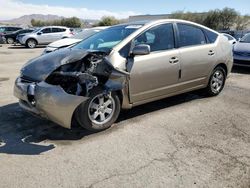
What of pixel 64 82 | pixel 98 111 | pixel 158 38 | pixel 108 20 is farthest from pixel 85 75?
pixel 108 20

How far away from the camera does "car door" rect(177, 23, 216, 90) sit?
19.3ft

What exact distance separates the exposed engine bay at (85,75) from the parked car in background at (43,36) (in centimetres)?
1971

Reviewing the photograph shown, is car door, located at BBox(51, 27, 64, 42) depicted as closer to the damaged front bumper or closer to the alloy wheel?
the alloy wheel

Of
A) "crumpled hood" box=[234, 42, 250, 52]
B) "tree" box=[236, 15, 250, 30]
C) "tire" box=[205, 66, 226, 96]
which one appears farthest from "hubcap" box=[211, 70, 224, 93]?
"tree" box=[236, 15, 250, 30]

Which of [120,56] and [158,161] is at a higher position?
[120,56]

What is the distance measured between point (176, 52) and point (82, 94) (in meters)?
2.08

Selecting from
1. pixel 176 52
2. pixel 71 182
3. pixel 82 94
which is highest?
pixel 176 52

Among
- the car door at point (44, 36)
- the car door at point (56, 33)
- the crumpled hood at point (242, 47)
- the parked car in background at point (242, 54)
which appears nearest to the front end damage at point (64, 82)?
the parked car in background at point (242, 54)

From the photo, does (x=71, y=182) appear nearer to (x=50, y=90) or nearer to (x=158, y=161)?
(x=158, y=161)

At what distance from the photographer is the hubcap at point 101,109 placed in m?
4.75

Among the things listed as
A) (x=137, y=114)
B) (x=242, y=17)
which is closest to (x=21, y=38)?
(x=137, y=114)

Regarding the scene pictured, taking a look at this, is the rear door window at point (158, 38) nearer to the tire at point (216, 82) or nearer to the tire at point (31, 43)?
the tire at point (216, 82)

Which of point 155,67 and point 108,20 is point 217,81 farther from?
point 108,20

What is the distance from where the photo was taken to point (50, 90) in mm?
4352
